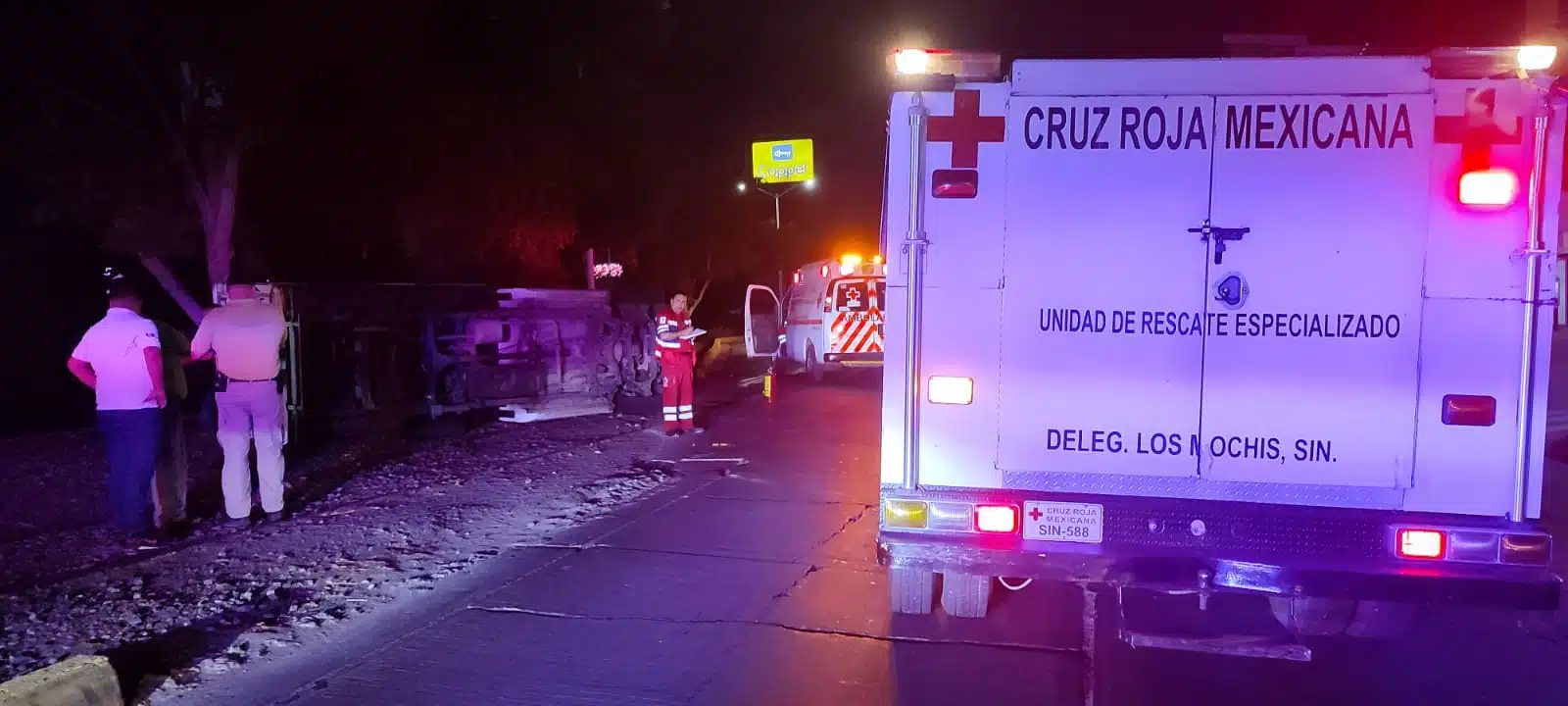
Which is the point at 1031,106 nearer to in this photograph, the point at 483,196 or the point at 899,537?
the point at 899,537

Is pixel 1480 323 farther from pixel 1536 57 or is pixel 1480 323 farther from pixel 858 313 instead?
pixel 858 313

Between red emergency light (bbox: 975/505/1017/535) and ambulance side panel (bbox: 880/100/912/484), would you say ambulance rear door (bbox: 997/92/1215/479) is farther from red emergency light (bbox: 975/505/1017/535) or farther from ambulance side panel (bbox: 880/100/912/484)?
ambulance side panel (bbox: 880/100/912/484)

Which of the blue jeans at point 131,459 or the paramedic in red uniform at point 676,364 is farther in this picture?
the paramedic in red uniform at point 676,364

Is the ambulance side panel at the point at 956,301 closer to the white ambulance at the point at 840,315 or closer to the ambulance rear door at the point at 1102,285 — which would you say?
the ambulance rear door at the point at 1102,285

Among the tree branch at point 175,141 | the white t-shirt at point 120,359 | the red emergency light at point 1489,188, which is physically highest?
the tree branch at point 175,141

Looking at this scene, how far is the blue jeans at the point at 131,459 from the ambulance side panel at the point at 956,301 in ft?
16.9

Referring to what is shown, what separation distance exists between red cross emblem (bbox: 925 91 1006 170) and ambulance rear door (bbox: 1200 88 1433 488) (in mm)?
915

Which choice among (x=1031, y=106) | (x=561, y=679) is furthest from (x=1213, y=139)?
(x=561, y=679)

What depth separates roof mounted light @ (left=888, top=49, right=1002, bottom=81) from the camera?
15.5 ft

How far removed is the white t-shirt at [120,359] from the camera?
280 inches

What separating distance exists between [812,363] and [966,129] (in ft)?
46.5

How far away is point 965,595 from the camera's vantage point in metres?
5.81

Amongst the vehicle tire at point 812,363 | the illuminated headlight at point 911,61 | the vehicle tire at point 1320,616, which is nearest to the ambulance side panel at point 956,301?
the illuminated headlight at point 911,61

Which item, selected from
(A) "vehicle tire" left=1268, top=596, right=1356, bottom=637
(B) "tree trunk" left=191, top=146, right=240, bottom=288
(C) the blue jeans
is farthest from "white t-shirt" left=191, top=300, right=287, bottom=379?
(B) "tree trunk" left=191, top=146, right=240, bottom=288
